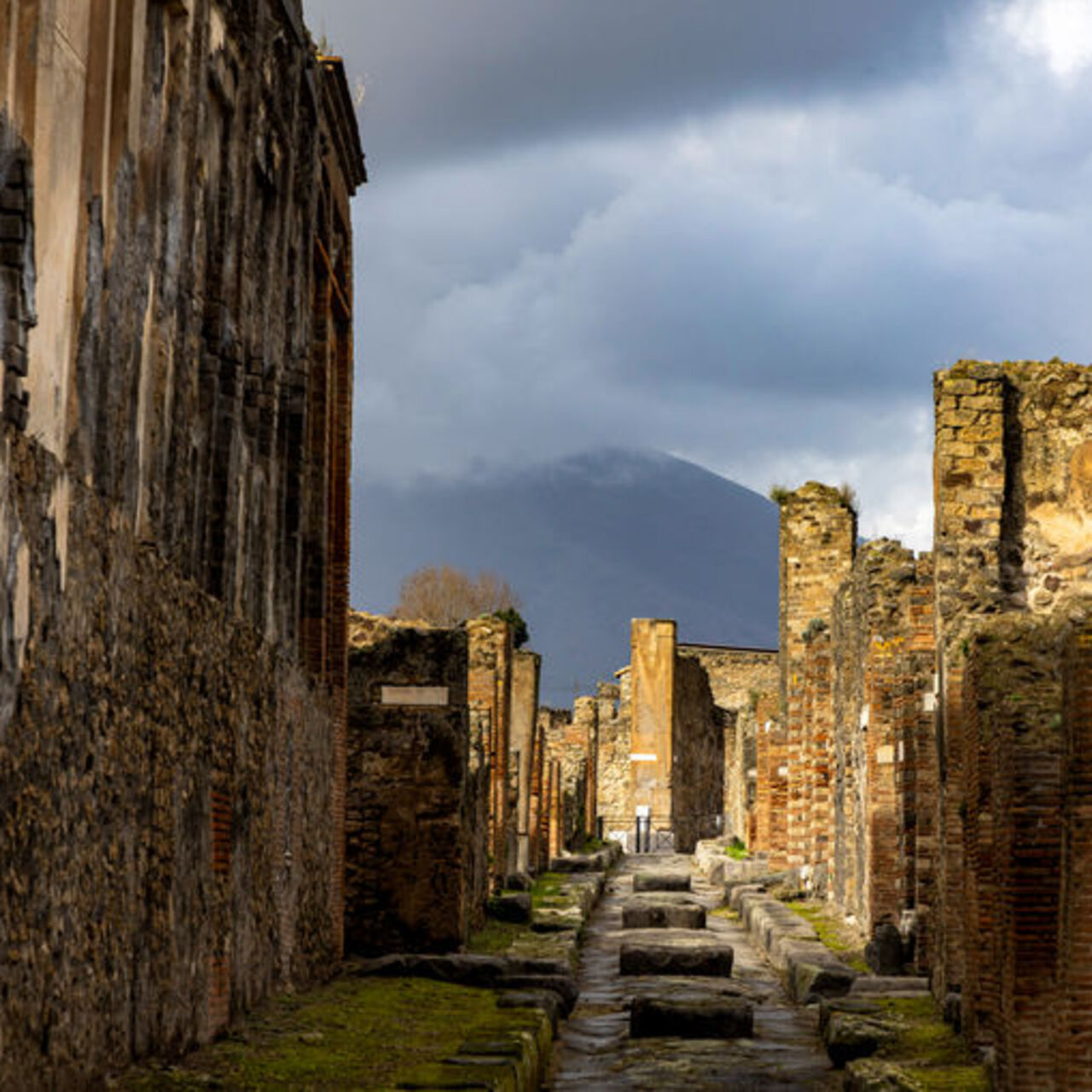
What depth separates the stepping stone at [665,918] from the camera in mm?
20984

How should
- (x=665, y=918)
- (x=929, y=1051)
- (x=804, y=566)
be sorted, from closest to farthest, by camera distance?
(x=929, y=1051) < (x=665, y=918) < (x=804, y=566)

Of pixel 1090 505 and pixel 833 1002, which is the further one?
pixel 1090 505

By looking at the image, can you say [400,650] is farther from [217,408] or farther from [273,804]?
[217,408]

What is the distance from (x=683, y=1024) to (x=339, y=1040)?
8.80 feet

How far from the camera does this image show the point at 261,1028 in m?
10.7

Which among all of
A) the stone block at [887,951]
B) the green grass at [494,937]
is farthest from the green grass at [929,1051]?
the green grass at [494,937]

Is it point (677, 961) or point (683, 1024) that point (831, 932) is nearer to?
point (677, 961)

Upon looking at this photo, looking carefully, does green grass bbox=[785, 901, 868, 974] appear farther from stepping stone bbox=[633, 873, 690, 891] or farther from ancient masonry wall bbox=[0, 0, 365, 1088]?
ancient masonry wall bbox=[0, 0, 365, 1088]

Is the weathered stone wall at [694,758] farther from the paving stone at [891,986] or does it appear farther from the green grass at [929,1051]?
the green grass at [929,1051]

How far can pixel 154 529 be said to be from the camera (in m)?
9.07

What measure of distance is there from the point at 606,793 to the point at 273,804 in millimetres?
38259

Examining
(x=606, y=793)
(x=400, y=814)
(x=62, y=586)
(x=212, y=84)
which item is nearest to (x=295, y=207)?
(x=212, y=84)

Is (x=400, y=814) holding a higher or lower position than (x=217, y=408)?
lower

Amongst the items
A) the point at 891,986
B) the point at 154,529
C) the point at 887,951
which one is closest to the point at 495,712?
the point at 887,951
